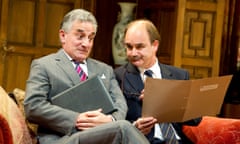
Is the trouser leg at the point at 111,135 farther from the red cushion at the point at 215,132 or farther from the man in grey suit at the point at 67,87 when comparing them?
the red cushion at the point at 215,132

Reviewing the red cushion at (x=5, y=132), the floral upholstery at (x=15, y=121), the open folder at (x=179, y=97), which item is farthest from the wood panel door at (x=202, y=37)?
the red cushion at (x=5, y=132)

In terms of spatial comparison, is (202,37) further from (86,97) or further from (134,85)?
(86,97)

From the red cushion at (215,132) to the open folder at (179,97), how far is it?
20cm

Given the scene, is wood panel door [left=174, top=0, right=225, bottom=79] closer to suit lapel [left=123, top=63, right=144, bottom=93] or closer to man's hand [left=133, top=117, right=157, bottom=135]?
suit lapel [left=123, top=63, right=144, bottom=93]

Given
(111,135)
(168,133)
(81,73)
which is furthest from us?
(168,133)

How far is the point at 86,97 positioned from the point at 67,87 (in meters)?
0.13

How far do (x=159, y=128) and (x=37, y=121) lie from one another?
2.17ft

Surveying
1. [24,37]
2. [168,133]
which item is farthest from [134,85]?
[24,37]

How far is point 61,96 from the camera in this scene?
233cm

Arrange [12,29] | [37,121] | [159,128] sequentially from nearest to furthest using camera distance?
1. [37,121]
2. [159,128]
3. [12,29]

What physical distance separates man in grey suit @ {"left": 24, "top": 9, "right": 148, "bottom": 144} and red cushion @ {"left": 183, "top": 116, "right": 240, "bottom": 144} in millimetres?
487

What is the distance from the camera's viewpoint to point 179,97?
2.44 meters

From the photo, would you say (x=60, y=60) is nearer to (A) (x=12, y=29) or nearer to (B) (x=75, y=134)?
(B) (x=75, y=134)

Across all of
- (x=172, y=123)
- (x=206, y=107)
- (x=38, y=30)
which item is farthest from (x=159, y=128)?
(x=38, y=30)
